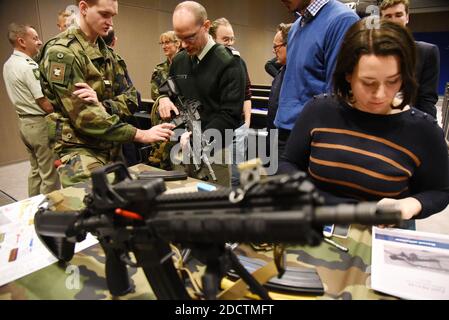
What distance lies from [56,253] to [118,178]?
0.35m

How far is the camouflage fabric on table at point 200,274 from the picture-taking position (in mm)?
888

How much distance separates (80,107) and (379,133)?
147 centimetres

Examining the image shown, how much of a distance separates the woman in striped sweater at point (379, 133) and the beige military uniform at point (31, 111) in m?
2.91

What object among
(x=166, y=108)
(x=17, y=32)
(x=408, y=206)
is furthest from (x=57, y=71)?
(x=17, y=32)

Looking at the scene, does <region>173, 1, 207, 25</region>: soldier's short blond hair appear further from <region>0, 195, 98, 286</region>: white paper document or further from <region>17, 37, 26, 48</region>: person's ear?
<region>17, 37, 26, 48</region>: person's ear

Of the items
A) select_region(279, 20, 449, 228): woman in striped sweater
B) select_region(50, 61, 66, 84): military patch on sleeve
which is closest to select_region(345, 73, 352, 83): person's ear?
select_region(279, 20, 449, 228): woman in striped sweater

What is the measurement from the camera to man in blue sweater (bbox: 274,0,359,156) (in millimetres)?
1684

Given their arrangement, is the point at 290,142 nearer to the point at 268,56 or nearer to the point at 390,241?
the point at 390,241

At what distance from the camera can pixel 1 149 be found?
462 cm

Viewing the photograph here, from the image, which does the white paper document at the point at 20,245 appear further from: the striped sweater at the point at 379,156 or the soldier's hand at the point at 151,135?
the striped sweater at the point at 379,156

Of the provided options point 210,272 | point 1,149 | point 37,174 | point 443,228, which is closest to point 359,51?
point 210,272

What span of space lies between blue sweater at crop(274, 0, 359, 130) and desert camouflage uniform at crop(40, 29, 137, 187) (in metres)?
0.99

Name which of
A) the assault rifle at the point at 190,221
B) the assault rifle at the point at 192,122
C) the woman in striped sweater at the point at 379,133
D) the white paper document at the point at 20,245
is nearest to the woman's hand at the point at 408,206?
the woman in striped sweater at the point at 379,133

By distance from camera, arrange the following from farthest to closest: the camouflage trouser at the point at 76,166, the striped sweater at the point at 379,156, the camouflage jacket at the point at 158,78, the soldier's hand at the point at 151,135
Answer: the camouflage jacket at the point at 158,78 → the soldier's hand at the point at 151,135 → the camouflage trouser at the point at 76,166 → the striped sweater at the point at 379,156
